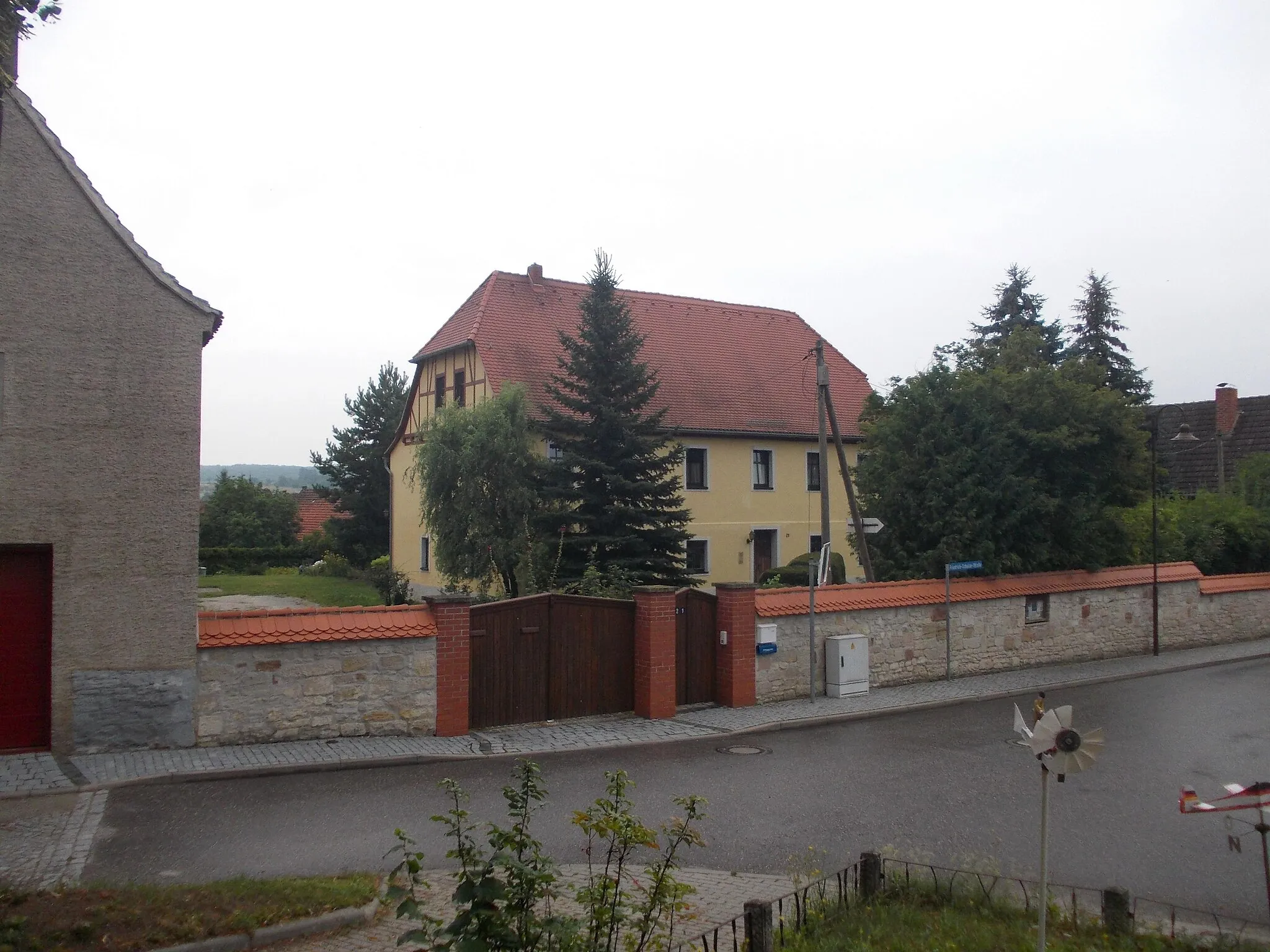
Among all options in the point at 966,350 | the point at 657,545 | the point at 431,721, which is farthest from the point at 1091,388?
the point at 431,721

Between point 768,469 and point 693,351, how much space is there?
16.2 ft

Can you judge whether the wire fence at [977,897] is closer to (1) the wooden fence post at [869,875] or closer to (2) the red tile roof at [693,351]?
(1) the wooden fence post at [869,875]

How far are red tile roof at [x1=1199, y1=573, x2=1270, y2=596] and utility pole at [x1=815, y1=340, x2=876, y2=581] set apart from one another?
29.4 feet

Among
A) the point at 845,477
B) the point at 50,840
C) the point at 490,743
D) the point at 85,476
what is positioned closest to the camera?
the point at 50,840

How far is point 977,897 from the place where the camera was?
658 cm

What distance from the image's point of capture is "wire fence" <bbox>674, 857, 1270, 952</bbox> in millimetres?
6141

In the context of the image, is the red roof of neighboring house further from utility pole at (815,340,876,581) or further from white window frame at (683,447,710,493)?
utility pole at (815,340,876,581)

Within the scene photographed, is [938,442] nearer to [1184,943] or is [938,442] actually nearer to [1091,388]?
[1091,388]

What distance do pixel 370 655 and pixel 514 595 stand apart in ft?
43.5

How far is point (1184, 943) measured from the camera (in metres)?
5.88

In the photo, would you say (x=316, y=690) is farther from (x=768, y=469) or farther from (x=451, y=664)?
(x=768, y=469)

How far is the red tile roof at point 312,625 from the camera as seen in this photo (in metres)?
11.7

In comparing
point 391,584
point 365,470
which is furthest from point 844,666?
point 365,470

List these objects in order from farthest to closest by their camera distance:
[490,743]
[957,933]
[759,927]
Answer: [490,743] → [957,933] → [759,927]
